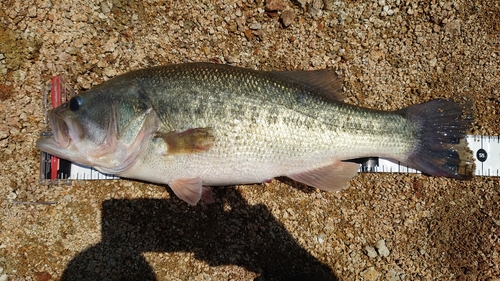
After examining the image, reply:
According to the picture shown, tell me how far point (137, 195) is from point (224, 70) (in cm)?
137

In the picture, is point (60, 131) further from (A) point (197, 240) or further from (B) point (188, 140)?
(A) point (197, 240)

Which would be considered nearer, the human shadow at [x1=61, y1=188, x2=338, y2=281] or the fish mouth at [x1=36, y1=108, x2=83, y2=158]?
the fish mouth at [x1=36, y1=108, x2=83, y2=158]

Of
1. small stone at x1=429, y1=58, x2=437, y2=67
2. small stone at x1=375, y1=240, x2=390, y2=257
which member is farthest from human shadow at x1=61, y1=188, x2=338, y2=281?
small stone at x1=429, y1=58, x2=437, y2=67

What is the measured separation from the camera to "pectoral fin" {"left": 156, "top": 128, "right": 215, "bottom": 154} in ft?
8.21

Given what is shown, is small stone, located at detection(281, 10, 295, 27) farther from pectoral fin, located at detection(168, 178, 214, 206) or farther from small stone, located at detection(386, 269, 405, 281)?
small stone, located at detection(386, 269, 405, 281)

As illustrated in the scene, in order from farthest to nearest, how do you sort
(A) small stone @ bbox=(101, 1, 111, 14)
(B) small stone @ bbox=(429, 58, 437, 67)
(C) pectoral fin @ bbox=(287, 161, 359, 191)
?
1. (B) small stone @ bbox=(429, 58, 437, 67)
2. (A) small stone @ bbox=(101, 1, 111, 14)
3. (C) pectoral fin @ bbox=(287, 161, 359, 191)

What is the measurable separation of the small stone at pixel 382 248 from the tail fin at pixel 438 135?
30.2 inches

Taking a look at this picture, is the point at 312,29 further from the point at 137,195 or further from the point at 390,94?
the point at 137,195

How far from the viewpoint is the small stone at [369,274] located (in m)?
3.12

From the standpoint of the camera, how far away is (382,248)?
10.4ft

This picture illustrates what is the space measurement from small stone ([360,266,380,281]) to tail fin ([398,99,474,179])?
103cm

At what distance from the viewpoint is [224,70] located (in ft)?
8.81

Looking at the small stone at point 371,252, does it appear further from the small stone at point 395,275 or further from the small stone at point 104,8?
the small stone at point 104,8

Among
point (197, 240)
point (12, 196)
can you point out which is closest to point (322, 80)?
point (197, 240)
